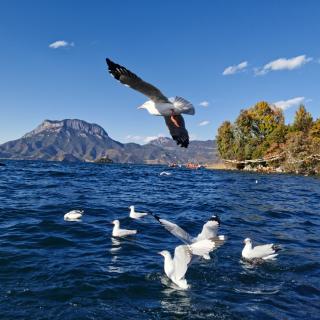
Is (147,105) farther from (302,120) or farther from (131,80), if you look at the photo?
(302,120)

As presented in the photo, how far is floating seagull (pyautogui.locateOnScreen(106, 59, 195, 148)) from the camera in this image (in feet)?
21.4

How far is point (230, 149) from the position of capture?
8581cm

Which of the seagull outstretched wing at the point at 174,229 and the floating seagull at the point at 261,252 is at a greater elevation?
the seagull outstretched wing at the point at 174,229

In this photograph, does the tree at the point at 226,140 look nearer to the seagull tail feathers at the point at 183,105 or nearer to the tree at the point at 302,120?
the tree at the point at 302,120

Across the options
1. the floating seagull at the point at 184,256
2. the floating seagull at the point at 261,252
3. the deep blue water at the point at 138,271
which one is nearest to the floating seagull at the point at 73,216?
the deep blue water at the point at 138,271

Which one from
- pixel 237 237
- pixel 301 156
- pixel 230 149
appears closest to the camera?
pixel 237 237

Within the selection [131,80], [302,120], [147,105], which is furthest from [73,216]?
[302,120]

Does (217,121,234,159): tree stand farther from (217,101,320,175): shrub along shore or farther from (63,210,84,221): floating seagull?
(63,210,84,221): floating seagull

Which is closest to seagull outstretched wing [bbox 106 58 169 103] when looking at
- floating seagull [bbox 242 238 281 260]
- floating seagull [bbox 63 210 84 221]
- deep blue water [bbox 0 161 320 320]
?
deep blue water [bbox 0 161 320 320]

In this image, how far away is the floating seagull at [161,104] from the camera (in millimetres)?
6527

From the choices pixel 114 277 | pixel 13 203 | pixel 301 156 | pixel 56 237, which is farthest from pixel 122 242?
pixel 301 156

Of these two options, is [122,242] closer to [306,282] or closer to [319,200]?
[306,282]

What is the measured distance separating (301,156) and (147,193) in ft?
150

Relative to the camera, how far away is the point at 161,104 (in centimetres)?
686
